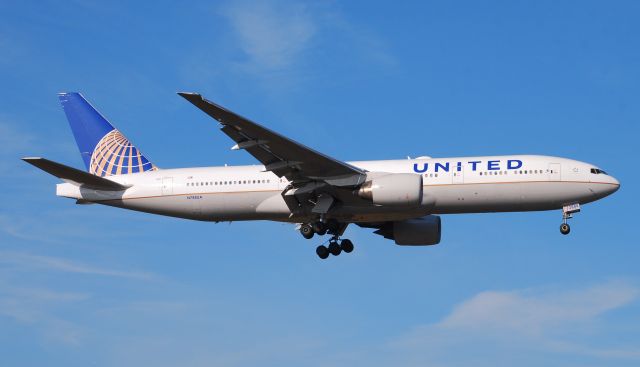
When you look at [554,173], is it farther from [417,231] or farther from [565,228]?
[417,231]

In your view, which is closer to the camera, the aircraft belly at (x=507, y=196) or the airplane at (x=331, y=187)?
the airplane at (x=331, y=187)

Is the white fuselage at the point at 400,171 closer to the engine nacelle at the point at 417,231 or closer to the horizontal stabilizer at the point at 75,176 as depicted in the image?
the horizontal stabilizer at the point at 75,176

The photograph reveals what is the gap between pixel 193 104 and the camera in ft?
108

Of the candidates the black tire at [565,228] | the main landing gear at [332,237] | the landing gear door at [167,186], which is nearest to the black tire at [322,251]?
the main landing gear at [332,237]

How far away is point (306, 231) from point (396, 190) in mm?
5328

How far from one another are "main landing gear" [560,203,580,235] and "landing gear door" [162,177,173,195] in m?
15.8

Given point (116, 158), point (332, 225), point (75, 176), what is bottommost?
point (332, 225)

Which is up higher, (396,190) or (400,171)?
(400,171)

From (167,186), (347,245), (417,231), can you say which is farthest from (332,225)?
(167,186)

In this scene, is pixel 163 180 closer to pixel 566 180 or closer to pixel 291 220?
pixel 291 220

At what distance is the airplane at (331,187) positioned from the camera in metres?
38.6

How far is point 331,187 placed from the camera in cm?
3975

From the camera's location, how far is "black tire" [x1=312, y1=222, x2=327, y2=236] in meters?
41.5

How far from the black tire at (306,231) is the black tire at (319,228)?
0.76 ft
